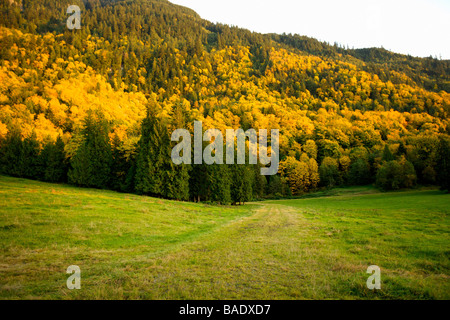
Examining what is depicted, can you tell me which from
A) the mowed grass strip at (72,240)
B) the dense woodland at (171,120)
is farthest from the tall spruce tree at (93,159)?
the mowed grass strip at (72,240)

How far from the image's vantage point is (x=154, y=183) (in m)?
37.2

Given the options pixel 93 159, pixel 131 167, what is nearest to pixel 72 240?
pixel 131 167

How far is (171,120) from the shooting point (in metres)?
41.2

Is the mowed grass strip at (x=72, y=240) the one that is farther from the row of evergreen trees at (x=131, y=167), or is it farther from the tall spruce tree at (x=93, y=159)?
the tall spruce tree at (x=93, y=159)

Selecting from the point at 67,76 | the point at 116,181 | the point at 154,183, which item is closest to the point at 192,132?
the point at 154,183

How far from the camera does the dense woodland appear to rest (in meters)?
43.8

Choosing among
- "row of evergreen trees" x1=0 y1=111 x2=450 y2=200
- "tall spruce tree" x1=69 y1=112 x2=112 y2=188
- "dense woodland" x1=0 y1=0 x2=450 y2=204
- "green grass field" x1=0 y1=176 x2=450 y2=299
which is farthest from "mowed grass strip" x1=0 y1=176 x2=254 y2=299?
"tall spruce tree" x1=69 y1=112 x2=112 y2=188

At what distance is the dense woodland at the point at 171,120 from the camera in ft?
144

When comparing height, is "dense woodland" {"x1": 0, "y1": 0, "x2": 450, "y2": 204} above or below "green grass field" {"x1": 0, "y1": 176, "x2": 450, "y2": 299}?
above

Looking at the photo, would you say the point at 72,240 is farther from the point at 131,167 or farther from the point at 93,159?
the point at 93,159

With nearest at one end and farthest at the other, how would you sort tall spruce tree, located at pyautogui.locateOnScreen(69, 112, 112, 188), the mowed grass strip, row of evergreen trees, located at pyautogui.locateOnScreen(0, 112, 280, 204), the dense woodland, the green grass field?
the green grass field, the mowed grass strip, row of evergreen trees, located at pyautogui.locateOnScreen(0, 112, 280, 204), tall spruce tree, located at pyautogui.locateOnScreen(69, 112, 112, 188), the dense woodland

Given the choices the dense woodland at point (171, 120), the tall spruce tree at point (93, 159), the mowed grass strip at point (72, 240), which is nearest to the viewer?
the mowed grass strip at point (72, 240)

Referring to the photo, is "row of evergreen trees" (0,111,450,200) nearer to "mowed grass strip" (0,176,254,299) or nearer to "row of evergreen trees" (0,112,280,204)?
"row of evergreen trees" (0,112,280,204)
